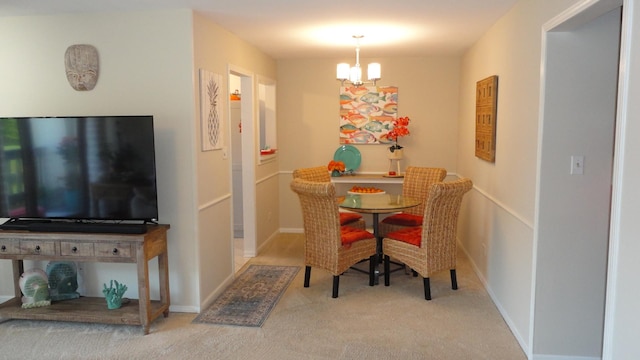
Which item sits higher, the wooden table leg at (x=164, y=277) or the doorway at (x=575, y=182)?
the doorway at (x=575, y=182)

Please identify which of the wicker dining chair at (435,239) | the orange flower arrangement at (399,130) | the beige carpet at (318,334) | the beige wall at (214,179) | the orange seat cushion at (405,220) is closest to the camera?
the beige carpet at (318,334)

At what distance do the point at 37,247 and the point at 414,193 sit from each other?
3.59m

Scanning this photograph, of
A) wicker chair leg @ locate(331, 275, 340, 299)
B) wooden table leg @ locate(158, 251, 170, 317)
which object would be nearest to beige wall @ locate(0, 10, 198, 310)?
wooden table leg @ locate(158, 251, 170, 317)

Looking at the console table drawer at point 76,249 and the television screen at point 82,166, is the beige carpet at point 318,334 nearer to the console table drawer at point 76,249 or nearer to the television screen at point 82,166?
the console table drawer at point 76,249

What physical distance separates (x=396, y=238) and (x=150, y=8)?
107 inches

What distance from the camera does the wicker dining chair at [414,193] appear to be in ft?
16.6

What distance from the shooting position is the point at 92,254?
346 cm

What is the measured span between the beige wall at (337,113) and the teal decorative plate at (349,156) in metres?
0.07

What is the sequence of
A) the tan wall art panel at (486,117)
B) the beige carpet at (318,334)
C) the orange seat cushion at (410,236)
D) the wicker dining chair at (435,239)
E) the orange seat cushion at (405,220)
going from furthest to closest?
the orange seat cushion at (405,220) < the orange seat cushion at (410,236) < the tan wall art panel at (486,117) < the wicker dining chair at (435,239) < the beige carpet at (318,334)

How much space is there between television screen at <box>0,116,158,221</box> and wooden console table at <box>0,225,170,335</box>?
0.20 meters

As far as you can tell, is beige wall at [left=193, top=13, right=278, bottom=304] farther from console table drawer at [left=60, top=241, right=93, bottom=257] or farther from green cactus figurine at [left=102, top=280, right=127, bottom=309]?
console table drawer at [left=60, top=241, right=93, bottom=257]

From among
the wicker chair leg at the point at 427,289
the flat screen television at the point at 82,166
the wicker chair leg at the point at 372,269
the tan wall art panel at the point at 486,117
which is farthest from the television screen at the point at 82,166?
the tan wall art panel at the point at 486,117

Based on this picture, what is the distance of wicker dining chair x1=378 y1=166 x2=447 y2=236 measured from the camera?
5051 millimetres

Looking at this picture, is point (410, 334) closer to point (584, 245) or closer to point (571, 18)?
point (584, 245)
